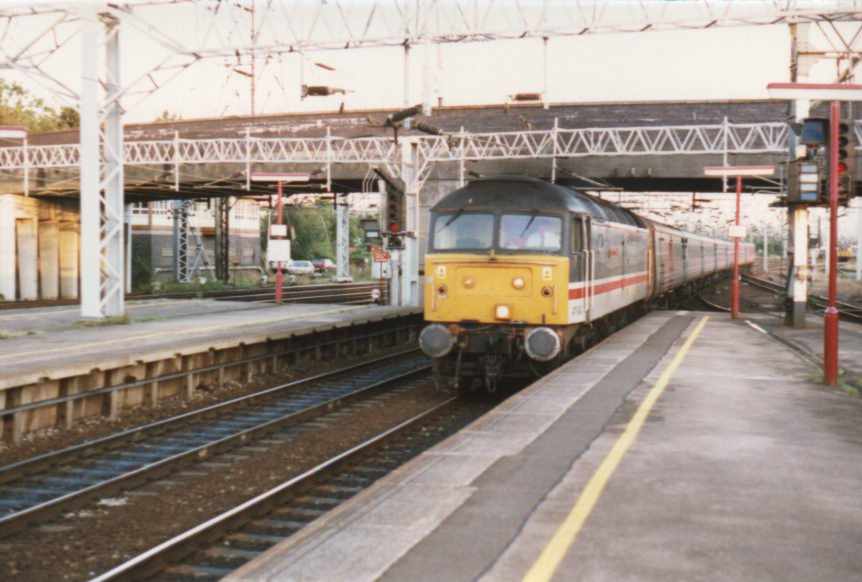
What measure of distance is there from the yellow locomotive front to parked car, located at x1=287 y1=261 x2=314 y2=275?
186 ft

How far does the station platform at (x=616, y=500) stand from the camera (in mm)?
6543

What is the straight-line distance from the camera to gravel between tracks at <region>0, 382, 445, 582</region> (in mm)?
8445

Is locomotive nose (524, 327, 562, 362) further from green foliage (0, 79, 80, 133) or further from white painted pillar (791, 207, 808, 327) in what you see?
green foliage (0, 79, 80, 133)

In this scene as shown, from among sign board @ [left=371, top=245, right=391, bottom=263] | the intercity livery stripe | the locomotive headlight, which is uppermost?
sign board @ [left=371, top=245, right=391, bottom=263]

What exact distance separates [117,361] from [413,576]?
1116 cm

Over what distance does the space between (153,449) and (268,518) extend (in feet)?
14.1

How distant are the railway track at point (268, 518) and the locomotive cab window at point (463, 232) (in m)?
3.55

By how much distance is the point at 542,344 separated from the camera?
52.5 ft

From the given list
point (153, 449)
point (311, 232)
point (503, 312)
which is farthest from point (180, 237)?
point (153, 449)

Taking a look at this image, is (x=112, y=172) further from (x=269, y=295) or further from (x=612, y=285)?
(x=269, y=295)

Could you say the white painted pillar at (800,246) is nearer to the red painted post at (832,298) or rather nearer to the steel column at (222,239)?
the red painted post at (832,298)

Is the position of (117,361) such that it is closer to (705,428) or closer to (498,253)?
(498,253)

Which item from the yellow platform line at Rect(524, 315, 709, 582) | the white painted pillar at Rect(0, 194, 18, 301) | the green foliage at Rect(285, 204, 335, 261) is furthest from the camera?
the green foliage at Rect(285, 204, 335, 261)

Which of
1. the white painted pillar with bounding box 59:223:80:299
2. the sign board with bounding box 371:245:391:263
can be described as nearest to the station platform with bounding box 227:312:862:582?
the sign board with bounding box 371:245:391:263
